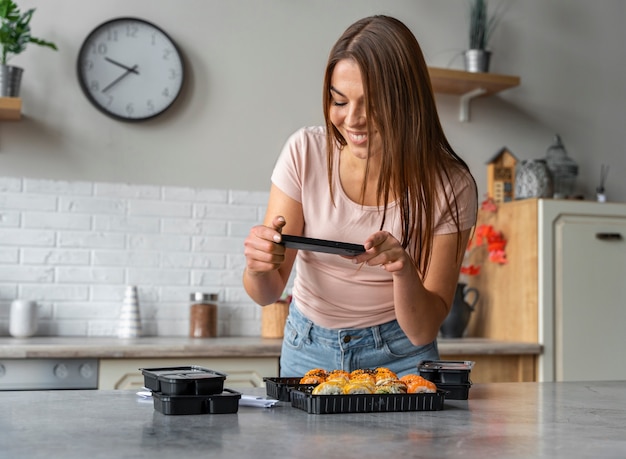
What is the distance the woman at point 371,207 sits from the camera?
186 centimetres

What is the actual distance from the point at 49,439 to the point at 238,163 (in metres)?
2.78

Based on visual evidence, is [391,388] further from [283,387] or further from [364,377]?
[283,387]

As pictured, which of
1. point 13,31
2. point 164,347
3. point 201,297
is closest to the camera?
point 164,347

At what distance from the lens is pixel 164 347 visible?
301cm

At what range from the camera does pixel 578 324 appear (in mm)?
3654

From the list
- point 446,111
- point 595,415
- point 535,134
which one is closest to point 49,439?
point 595,415

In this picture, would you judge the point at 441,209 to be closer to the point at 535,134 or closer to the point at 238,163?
the point at 238,163

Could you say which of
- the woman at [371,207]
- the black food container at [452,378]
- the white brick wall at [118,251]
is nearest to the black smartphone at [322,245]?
the woman at [371,207]

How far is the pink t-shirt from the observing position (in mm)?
1985

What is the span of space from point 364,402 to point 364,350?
551 millimetres

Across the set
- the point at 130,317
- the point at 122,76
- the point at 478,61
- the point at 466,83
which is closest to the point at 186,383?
the point at 130,317

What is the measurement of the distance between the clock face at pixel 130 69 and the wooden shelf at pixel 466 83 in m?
1.24

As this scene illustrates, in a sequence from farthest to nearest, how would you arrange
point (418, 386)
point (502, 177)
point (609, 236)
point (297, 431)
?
point (502, 177) < point (609, 236) < point (418, 386) < point (297, 431)

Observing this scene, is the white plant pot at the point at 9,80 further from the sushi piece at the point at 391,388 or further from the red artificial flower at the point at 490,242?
the sushi piece at the point at 391,388
